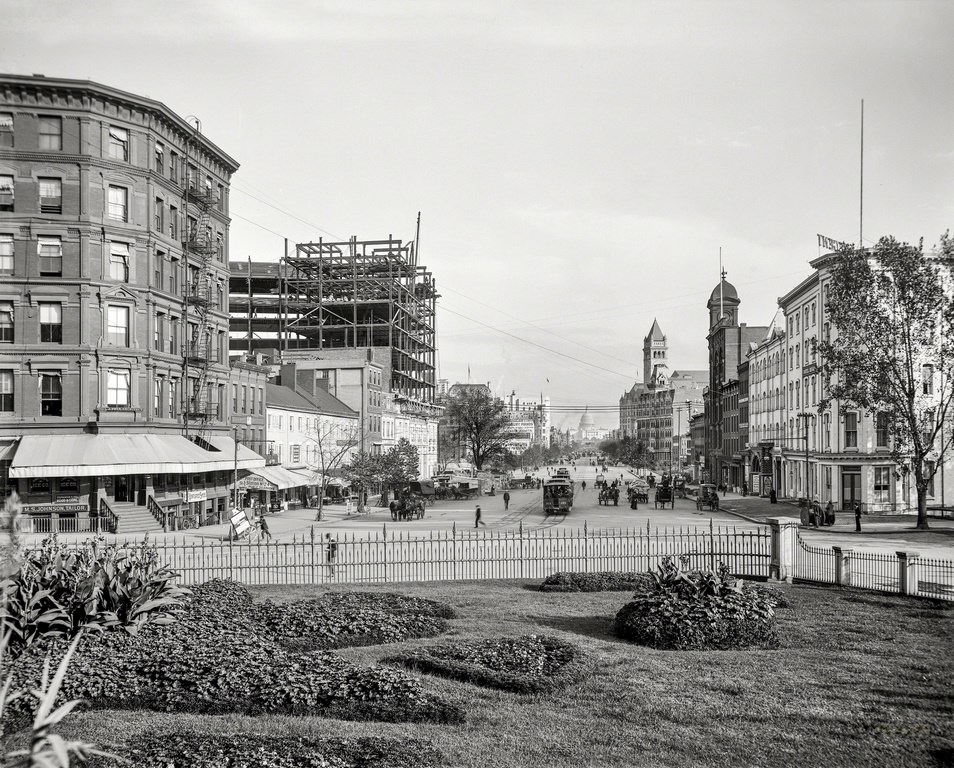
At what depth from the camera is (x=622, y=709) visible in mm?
11219

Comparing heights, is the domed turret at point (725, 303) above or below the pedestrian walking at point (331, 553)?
above

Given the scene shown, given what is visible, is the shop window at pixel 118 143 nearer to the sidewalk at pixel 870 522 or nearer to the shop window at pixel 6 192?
the shop window at pixel 6 192


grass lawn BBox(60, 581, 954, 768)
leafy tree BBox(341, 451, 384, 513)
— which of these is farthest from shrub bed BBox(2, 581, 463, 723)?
leafy tree BBox(341, 451, 384, 513)

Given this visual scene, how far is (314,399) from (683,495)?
35918 millimetres

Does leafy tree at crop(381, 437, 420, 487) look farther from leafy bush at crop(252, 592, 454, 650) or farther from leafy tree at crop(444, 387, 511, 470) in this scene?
leafy bush at crop(252, 592, 454, 650)

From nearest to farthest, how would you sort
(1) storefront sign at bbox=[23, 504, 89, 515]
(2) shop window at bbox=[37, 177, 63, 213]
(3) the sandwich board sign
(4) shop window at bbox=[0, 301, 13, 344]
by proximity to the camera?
(3) the sandwich board sign
(1) storefront sign at bbox=[23, 504, 89, 515]
(4) shop window at bbox=[0, 301, 13, 344]
(2) shop window at bbox=[37, 177, 63, 213]

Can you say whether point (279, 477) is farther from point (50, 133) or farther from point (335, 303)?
point (335, 303)

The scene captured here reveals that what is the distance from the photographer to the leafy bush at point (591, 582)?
2173 centimetres

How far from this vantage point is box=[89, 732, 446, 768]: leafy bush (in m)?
8.46

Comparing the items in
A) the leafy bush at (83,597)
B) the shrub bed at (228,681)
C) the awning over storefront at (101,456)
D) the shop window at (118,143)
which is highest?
the shop window at (118,143)

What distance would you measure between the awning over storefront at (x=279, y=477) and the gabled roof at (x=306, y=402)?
717cm

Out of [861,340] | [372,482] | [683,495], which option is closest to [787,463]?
[683,495]

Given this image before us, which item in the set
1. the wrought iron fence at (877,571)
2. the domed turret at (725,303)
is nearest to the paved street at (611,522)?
the wrought iron fence at (877,571)

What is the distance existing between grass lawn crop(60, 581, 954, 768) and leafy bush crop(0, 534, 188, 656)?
3.12m
